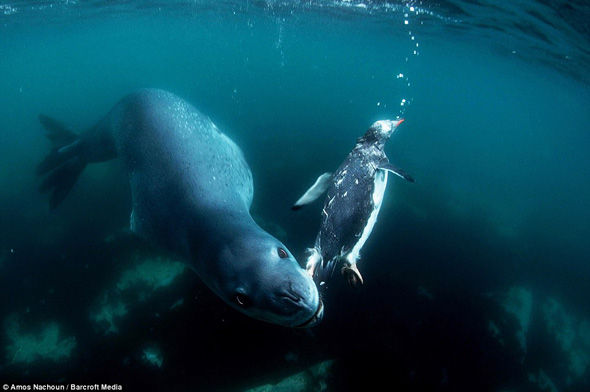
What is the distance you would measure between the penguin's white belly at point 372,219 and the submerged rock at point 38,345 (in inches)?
219

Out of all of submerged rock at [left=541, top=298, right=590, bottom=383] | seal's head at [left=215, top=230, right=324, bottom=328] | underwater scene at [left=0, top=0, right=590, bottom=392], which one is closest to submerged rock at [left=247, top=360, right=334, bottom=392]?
underwater scene at [left=0, top=0, right=590, bottom=392]

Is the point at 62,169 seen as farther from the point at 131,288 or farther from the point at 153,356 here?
the point at 153,356

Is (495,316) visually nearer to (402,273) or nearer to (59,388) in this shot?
(402,273)

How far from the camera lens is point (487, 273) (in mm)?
9680

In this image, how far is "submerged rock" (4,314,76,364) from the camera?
575cm

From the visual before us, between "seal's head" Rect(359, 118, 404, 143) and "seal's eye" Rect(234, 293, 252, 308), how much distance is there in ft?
11.0

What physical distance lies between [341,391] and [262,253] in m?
4.29

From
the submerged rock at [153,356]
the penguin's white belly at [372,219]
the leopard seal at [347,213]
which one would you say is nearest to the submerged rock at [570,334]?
the penguin's white belly at [372,219]

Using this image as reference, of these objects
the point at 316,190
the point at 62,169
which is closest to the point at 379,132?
the point at 316,190

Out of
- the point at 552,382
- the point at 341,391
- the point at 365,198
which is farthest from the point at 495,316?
the point at 365,198

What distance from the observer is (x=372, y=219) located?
11.2ft

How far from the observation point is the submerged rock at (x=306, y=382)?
16.9 ft

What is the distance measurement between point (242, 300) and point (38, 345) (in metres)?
6.05

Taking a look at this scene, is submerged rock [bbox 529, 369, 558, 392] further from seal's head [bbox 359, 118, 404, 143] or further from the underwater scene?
seal's head [bbox 359, 118, 404, 143]
